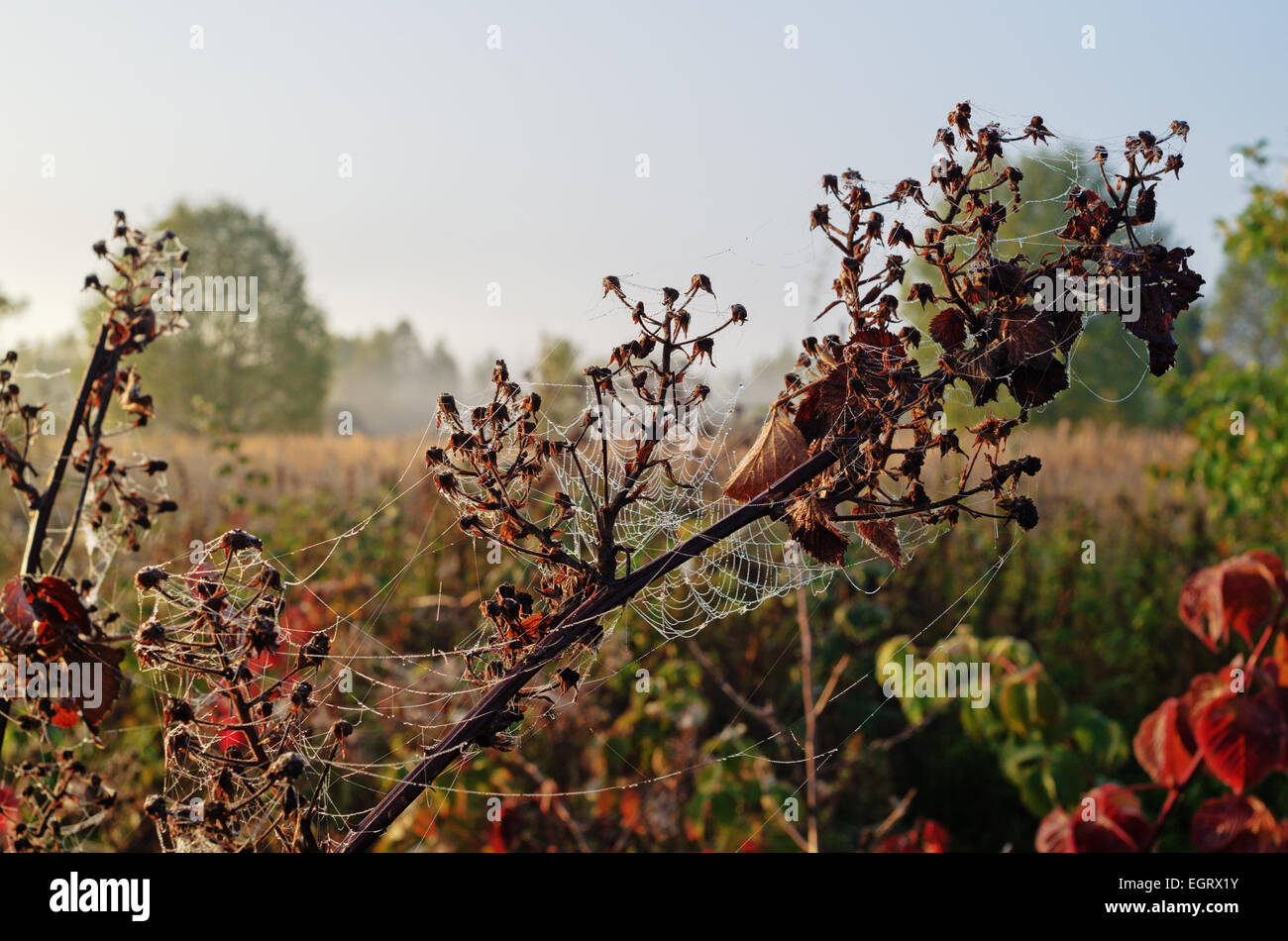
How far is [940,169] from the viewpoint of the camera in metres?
1.06

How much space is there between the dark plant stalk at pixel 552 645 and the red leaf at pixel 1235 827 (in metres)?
1.83

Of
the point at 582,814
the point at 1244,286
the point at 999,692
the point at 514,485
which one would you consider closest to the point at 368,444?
the point at 582,814

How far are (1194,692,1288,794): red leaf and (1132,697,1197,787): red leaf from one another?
8 centimetres

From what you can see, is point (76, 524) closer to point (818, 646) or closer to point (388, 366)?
point (818, 646)

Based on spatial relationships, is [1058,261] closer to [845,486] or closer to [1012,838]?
[845,486]

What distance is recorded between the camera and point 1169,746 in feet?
7.18

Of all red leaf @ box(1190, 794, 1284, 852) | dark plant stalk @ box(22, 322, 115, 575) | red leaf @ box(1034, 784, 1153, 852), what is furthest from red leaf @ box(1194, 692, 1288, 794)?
dark plant stalk @ box(22, 322, 115, 575)

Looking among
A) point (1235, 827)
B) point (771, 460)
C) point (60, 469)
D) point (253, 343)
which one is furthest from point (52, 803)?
point (253, 343)

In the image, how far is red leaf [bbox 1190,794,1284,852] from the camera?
2131 millimetres

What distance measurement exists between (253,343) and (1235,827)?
3248 centimetres

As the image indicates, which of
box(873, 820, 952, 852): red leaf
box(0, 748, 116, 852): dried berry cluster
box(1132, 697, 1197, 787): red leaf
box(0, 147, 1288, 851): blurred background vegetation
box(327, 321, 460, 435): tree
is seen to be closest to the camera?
box(0, 748, 116, 852): dried berry cluster

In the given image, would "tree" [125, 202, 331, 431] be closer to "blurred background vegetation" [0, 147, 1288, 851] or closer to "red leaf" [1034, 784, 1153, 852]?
"blurred background vegetation" [0, 147, 1288, 851]

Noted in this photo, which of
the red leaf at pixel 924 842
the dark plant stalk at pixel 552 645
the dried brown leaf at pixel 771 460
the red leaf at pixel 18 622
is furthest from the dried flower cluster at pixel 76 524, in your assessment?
the red leaf at pixel 924 842
